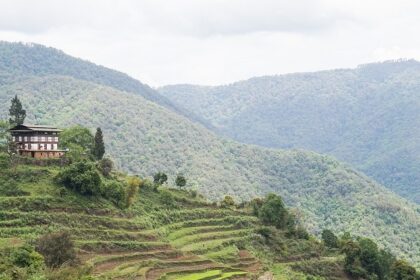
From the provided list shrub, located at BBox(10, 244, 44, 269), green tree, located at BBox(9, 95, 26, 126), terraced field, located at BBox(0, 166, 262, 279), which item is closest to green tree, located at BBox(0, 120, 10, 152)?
green tree, located at BBox(9, 95, 26, 126)

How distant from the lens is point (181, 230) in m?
78.1

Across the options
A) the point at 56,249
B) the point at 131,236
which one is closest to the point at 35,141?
the point at 131,236

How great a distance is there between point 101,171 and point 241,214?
746 inches

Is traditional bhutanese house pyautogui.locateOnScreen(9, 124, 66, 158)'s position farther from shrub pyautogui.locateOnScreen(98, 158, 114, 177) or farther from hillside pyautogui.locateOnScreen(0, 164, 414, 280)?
hillside pyautogui.locateOnScreen(0, 164, 414, 280)

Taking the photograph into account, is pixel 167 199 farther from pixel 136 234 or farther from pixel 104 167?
pixel 136 234

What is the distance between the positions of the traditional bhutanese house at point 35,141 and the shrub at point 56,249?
85.5ft

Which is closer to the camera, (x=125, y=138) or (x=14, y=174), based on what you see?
(x=14, y=174)

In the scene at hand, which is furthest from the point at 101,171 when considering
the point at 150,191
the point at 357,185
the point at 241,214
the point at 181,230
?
the point at 357,185

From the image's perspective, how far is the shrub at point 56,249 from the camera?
178ft

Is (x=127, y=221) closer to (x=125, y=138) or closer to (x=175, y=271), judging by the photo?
(x=175, y=271)

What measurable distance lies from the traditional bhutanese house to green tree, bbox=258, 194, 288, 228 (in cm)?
2577

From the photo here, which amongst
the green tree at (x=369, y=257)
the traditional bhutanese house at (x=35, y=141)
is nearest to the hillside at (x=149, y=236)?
the green tree at (x=369, y=257)

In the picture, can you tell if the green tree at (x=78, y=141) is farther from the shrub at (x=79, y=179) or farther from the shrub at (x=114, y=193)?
the shrub at (x=79, y=179)

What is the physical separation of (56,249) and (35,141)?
28.3m
